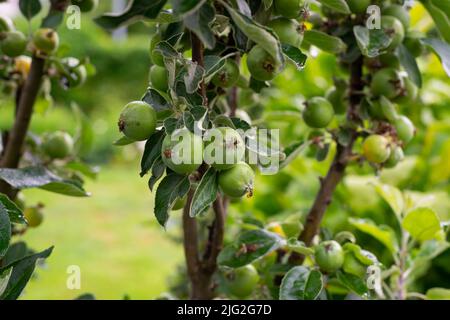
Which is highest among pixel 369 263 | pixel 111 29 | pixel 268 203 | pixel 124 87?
pixel 111 29

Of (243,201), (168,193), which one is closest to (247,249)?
(168,193)

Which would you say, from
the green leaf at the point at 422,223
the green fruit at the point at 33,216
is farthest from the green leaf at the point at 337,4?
the green fruit at the point at 33,216

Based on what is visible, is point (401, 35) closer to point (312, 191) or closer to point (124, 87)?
point (312, 191)

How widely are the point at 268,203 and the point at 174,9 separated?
59.4 inches

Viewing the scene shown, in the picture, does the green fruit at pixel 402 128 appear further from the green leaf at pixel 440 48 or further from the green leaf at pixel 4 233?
the green leaf at pixel 4 233

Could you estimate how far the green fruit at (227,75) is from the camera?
0.78 metres

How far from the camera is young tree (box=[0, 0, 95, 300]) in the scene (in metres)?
1.01

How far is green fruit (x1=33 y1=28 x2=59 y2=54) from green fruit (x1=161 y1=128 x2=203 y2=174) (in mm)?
500

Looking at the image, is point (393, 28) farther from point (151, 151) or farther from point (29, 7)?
point (29, 7)

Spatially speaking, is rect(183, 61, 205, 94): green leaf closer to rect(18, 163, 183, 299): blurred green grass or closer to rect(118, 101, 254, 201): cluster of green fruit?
rect(118, 101, 254, 201): cluster of green fruit

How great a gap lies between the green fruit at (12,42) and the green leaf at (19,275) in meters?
0.41

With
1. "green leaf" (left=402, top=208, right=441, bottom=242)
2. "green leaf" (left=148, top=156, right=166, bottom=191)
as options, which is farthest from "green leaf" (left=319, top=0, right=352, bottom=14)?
"green leaf" (left=402, top=208, right=441, bottom=242)
